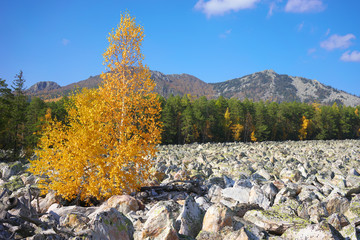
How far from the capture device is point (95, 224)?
388 cm

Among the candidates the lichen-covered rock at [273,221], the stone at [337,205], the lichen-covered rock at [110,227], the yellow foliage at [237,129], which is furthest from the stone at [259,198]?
the yellow foliage at [237,129]

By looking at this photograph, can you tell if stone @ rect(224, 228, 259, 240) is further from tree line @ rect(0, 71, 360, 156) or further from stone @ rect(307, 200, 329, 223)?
tree line @ rect(0, 71, 360, 156)

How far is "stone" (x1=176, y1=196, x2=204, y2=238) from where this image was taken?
4.79m

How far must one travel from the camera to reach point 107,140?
9438mm

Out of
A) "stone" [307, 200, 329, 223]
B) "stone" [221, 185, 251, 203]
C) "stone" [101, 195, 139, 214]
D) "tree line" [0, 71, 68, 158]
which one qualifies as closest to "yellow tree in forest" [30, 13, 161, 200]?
"stone" [101, 195, 139, 214]

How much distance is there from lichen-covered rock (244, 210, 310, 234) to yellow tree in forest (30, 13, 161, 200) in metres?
4.82

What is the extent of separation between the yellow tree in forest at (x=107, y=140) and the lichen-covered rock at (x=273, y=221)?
482 cm

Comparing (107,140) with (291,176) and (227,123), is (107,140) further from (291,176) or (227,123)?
(227,123)

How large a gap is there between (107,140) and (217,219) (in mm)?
6094

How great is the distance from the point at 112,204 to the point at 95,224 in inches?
142

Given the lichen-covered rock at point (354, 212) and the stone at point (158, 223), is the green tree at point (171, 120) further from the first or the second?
the stone at point (158, 223)

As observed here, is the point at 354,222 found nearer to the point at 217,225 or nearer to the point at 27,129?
the point at 217,225

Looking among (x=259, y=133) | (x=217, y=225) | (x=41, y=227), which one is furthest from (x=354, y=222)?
(x=259, y=133)

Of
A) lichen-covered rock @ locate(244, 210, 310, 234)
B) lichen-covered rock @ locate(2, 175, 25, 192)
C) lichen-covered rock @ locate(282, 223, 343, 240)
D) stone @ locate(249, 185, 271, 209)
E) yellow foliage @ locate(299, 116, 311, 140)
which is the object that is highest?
lichen-covered rock @ locate(282, 223, 343, 240)
